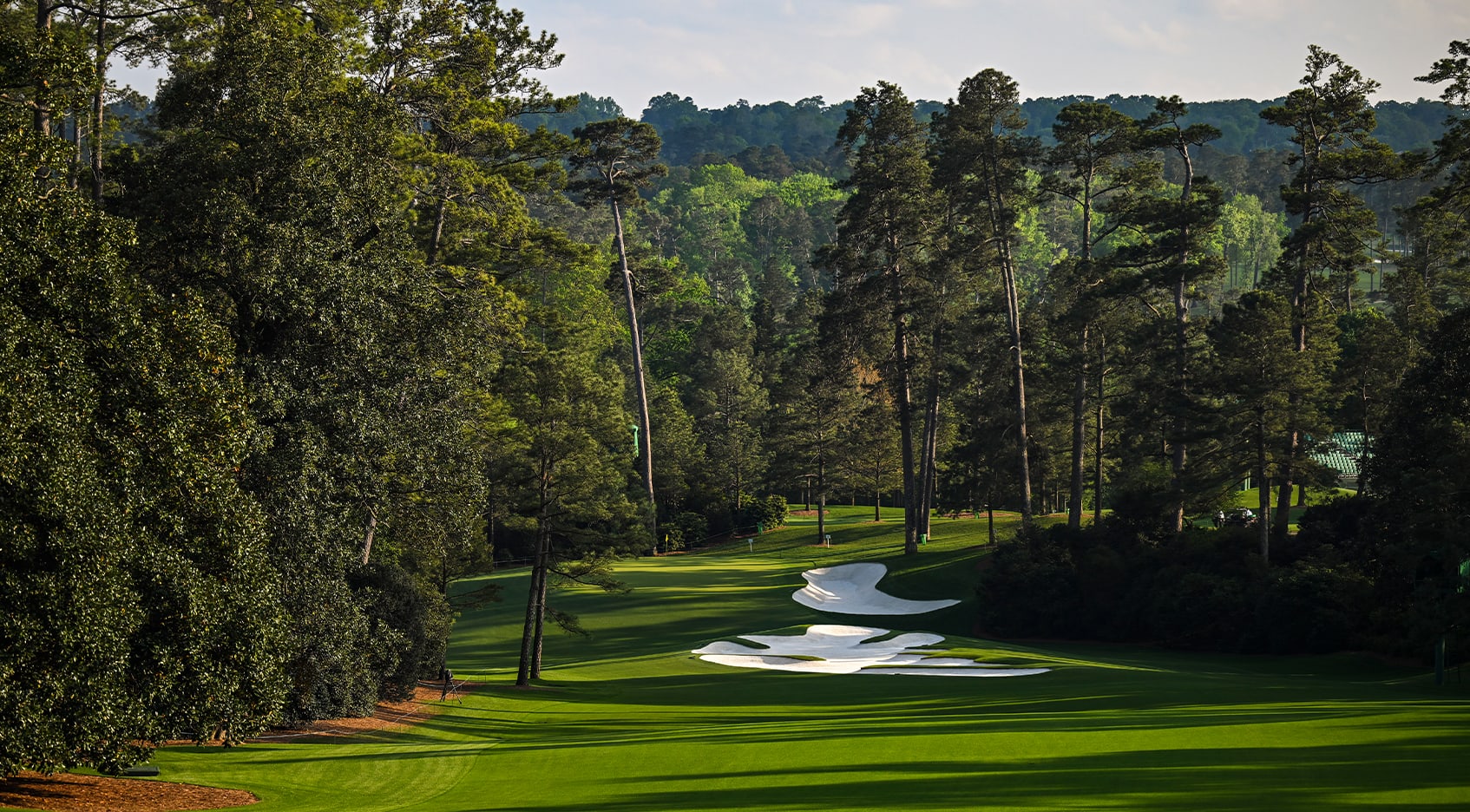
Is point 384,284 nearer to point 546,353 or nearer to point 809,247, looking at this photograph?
point 546,353

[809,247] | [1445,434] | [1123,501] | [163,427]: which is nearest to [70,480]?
[163,427]

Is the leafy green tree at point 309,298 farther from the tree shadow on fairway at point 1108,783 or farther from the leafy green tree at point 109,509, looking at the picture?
the tree shadow on fairway at point 1108,783

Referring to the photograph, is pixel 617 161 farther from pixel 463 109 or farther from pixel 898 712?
pixel 898 712

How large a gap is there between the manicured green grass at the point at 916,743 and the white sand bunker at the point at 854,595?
8361 mm

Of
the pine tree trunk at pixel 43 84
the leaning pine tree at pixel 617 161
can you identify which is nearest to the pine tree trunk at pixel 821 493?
the leaning pine tree at pixel 617 161

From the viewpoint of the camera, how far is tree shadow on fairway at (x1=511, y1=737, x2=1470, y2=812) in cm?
1143

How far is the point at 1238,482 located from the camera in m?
38.0

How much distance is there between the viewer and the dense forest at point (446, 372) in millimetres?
15797

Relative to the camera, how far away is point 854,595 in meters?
47.5

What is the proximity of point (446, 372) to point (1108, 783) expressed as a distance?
17.2 m

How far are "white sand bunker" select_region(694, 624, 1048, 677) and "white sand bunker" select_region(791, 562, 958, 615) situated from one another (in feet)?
11.8

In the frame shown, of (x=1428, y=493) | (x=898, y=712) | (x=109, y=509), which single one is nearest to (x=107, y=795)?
(x=109, y=509)

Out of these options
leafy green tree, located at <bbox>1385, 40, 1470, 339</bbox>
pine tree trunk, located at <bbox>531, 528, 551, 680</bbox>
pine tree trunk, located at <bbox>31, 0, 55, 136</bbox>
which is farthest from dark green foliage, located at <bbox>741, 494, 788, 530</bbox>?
pine tree trunk, located at <bbox>31, 0, 55, 136</bbox>

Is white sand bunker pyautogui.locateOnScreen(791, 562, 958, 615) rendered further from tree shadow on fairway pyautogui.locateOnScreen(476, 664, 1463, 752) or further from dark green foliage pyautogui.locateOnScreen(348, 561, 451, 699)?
dark green foliage pyautogui.locateOnScreen(348, 561, 451, 699)
